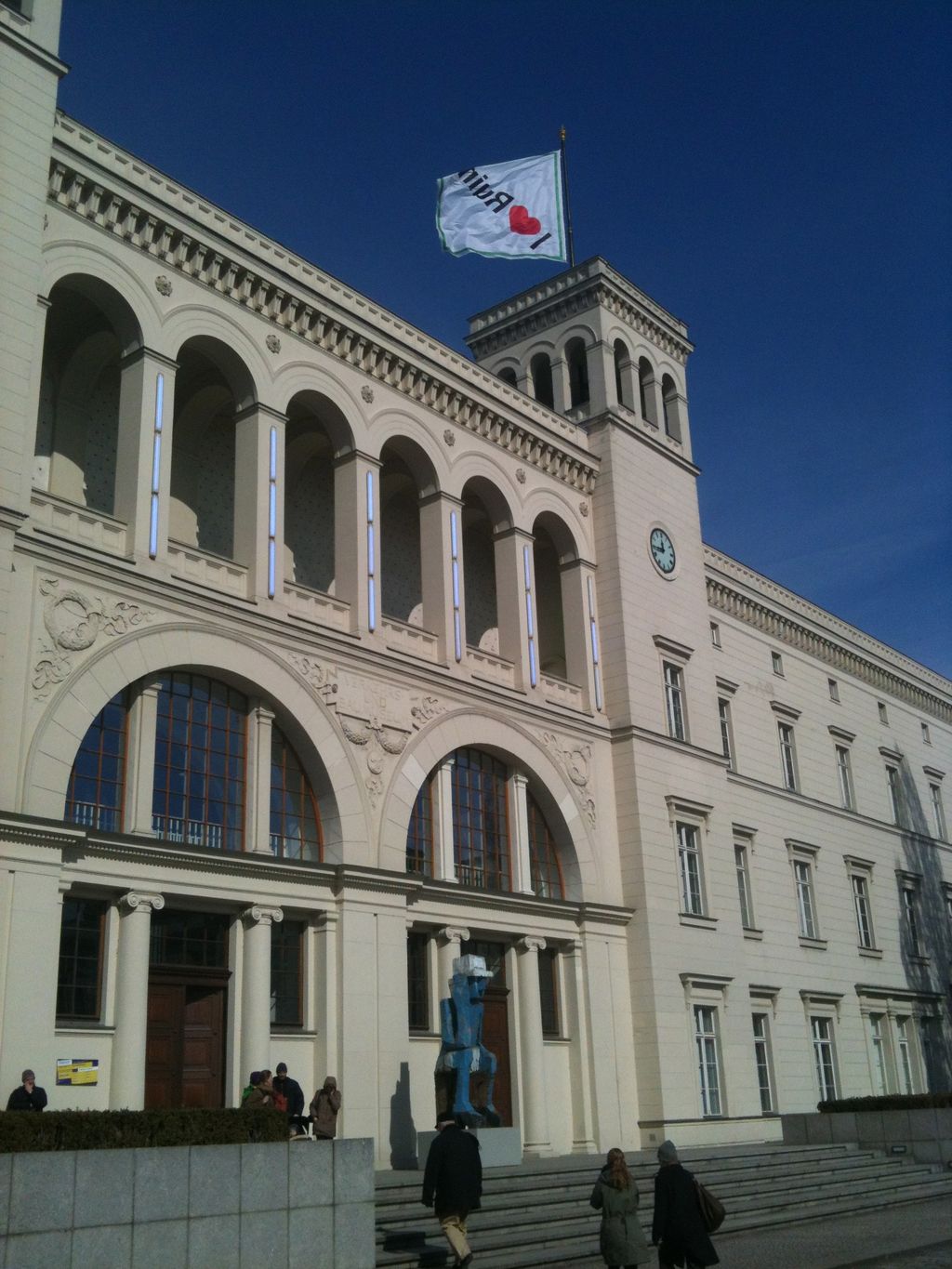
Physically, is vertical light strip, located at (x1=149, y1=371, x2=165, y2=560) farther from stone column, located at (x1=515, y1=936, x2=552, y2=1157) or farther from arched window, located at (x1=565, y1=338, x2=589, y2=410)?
arched window, located at (x1=565, y1=338, x2=589, y2=410)

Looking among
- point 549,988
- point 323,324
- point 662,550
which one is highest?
point 323,324

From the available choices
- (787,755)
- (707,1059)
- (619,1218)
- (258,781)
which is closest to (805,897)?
(787,755)

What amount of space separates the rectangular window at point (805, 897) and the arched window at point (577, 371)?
1602cm

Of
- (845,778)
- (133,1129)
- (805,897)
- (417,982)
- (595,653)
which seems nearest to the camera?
(133,1129)

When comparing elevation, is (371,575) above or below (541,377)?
below

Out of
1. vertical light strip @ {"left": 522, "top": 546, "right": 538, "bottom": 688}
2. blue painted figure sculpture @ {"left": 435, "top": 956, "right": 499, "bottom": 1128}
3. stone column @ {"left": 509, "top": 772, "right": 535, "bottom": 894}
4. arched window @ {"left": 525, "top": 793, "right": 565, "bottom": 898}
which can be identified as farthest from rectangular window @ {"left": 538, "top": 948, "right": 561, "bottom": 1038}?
vertical light strip @ {"left": 522, "top": 546, "right": 538, "bottom": 688}

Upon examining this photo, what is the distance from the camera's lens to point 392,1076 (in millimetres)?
25109

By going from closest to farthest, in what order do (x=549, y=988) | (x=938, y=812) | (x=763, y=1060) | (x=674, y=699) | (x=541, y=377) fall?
(x=549, y=988) → (x=674, y=699) → (x=763, y=1060) → (x=541, y=377) → (x=938, y=812)

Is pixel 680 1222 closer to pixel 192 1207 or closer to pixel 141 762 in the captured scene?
pixel 192 1207

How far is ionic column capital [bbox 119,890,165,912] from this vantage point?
72.2 ft

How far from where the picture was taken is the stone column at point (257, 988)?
23344 mm

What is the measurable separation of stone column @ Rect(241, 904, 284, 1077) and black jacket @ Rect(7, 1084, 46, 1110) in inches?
208

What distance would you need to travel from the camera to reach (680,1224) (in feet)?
43.5

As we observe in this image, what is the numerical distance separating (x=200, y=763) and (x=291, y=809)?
2.40 m
